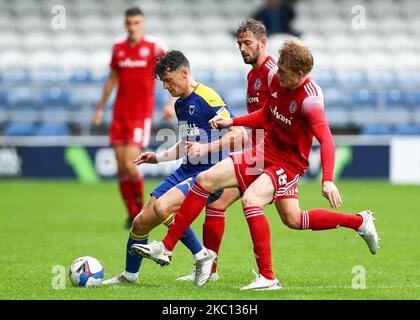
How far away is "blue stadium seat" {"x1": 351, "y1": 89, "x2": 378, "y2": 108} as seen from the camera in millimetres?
18500

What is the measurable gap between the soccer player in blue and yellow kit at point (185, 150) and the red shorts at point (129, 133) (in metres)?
3.81

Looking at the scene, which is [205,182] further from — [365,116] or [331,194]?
[365,116]

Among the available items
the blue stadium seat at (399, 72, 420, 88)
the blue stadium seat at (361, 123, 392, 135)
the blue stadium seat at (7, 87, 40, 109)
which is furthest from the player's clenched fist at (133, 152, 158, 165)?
the blue stadium seat at (399, 72, 420, 88)

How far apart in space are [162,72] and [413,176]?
36.3ft

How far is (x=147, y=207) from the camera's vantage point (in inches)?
261

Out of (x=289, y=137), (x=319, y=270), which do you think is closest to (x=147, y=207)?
(x=289, y=137)

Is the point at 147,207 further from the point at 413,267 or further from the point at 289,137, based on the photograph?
the point at 413,267

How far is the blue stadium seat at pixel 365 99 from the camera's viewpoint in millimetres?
18500

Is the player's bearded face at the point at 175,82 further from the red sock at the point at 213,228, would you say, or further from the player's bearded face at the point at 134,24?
the player's bearded face at the point at 134,24

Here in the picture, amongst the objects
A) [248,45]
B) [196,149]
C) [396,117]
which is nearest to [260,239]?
[196,149]

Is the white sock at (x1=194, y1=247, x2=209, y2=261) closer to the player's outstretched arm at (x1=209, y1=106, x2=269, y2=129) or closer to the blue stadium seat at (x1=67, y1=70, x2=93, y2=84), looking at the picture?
the player's outstretched arm at (x1=209, y1=106, x2=269, y2=129)

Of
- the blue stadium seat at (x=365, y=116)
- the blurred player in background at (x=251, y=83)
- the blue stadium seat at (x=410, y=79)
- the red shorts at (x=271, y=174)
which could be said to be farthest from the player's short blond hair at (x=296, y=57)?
the blue stadium seat at (x=410, y=79)

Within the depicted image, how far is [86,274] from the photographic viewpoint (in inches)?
255
